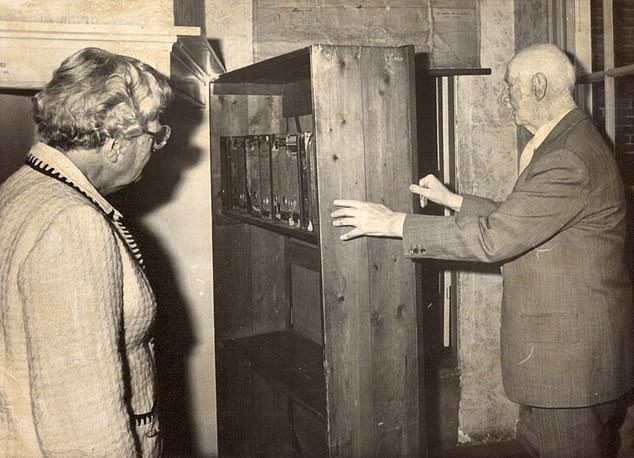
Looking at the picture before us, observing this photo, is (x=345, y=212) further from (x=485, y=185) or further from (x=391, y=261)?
(x=485, y=185)

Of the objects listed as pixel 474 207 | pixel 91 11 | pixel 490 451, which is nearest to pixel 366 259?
pixel 474 207

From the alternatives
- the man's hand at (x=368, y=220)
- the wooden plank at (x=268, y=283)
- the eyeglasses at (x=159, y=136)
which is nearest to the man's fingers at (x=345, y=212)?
the man's hand at (x=368, y=220)

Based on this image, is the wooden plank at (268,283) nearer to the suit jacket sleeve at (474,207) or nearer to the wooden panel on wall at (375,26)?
the wooden panel on wall at (375,26)

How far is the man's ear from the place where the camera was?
2232mm

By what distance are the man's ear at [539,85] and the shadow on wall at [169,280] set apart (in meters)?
1.80

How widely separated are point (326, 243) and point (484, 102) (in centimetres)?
207

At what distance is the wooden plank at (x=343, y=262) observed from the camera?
6.68 ft

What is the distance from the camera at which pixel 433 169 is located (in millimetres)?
3797

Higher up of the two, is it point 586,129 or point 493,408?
point 586,129

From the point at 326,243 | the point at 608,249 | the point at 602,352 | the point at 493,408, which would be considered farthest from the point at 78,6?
the point at 493,408

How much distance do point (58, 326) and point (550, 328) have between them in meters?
1.61

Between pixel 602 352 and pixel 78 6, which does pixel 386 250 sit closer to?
pixel 602 352

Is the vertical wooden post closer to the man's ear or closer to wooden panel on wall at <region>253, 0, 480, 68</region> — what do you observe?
the man's ear

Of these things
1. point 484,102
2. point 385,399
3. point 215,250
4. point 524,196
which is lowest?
point 385,399
